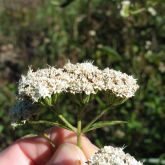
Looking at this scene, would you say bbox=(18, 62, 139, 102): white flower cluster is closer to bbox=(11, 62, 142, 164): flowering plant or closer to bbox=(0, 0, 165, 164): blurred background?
bbox=(11, 62, 142, 164): flowering plant

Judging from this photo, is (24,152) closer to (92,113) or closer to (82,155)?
(82,155)

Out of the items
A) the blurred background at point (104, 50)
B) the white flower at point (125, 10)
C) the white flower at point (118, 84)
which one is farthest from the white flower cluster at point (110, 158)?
the white flower at point (125, 10)

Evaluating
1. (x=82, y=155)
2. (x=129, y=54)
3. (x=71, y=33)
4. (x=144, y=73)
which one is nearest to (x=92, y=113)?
(x=144, y=73)

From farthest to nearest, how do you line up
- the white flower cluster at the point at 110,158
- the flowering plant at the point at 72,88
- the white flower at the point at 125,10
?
the white flower at the point at 125,10
the flowering plant at the point at 72,88
the white flower cluster at the point at 110,158

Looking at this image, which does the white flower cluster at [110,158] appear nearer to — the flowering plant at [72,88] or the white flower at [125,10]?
the flowering plant at [72,88]

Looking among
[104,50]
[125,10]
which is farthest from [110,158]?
[104,50]

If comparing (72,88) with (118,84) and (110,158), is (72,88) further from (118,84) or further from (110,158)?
(110,158)
